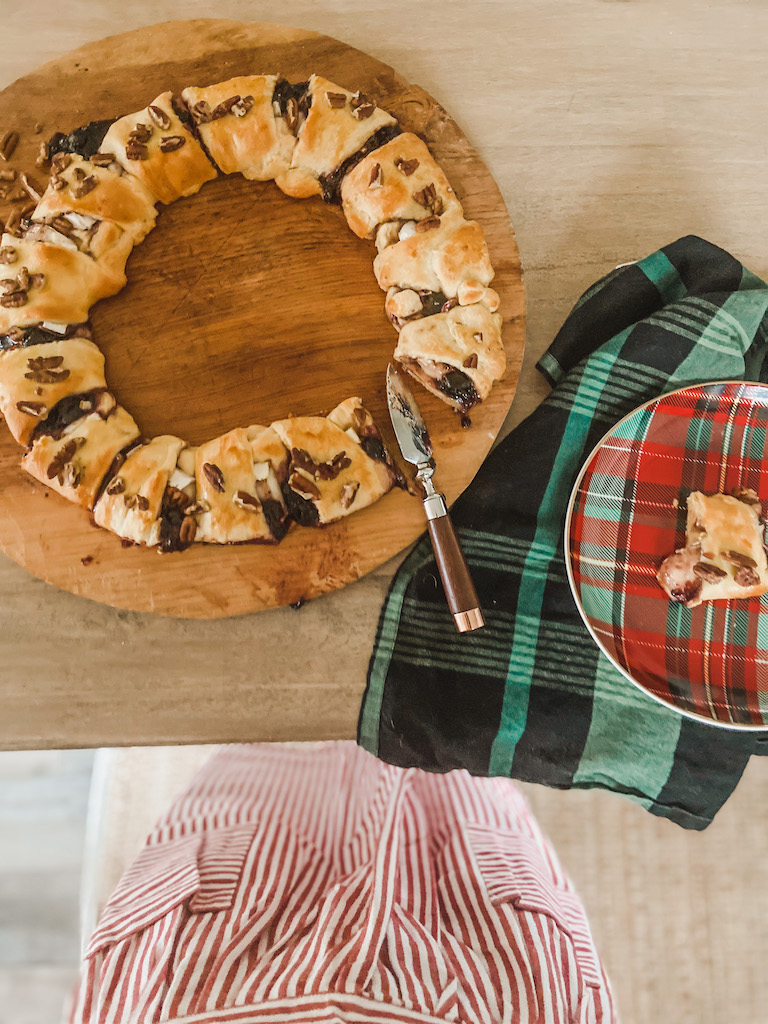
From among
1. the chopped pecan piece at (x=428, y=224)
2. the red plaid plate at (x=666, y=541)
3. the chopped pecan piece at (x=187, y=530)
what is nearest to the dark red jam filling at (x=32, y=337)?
the chopped pecan piece at (x=187, y=530)

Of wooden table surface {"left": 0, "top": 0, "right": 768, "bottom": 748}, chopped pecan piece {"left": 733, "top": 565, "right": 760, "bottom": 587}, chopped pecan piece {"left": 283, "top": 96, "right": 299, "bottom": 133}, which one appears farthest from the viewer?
wooden table surface {"left": 0, "top": 0, "right": 768, "bottom": 748}

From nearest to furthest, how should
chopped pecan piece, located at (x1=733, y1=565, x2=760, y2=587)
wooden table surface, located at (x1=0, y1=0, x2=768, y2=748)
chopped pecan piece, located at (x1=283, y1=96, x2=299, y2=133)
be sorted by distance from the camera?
1. chopped pecan piece, located at (x1=733, y1=565, x2=760, y2=587)
2. chopped pecan piece, located at (x1=283, y1=96, x2=299, y2=133)
3. wooden table surface, located at (x1=0, y1=0, x2=768, y2=748)

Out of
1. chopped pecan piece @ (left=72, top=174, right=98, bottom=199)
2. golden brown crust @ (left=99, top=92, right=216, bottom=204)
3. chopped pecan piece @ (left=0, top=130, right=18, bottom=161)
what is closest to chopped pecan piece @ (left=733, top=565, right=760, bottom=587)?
golden brown crust @ (left=99, top=92, right=216, bottom=204)

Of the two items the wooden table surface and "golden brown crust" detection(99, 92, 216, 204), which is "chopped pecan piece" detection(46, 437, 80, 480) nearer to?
the wooden table surface

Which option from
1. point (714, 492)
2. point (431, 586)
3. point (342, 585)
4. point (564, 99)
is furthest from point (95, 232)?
point (714, 492)

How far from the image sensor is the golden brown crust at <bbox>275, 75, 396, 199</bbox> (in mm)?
1197

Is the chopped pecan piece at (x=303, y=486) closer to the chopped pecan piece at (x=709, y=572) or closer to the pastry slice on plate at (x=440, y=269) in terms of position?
the pastry slice on plate at (x=440, y=269)

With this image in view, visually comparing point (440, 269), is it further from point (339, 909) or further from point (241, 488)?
point (339, 909)

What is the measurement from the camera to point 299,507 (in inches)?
46.4

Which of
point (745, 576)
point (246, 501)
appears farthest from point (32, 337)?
point (745, 576)

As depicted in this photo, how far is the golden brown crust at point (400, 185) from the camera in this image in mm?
1196

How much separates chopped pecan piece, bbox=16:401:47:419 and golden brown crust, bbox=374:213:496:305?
0.71m

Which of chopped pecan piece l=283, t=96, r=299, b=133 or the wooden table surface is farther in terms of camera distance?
the wooden table surface

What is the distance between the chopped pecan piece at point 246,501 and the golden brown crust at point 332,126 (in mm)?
677
